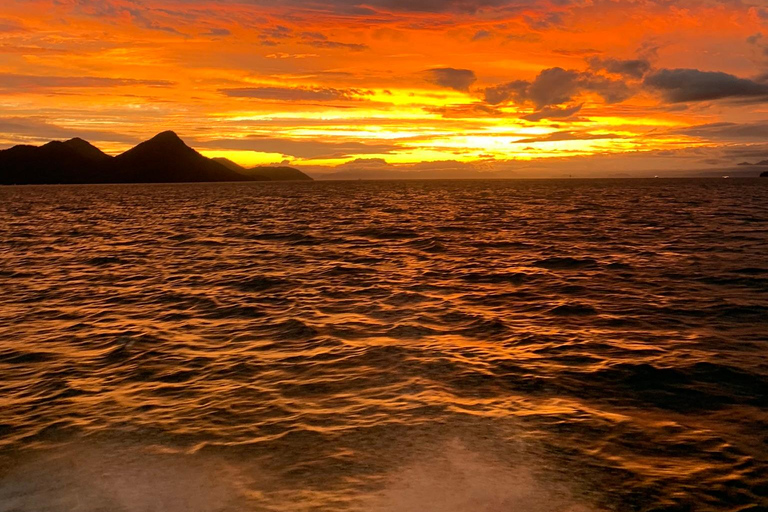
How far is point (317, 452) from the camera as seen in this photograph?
8766 mm

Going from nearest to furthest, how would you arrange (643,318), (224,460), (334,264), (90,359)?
1. (224,460)
2. (90,359)
3. (643,318)
4. (334,264)

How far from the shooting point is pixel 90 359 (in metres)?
13.6

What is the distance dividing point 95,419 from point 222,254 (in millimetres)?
23028

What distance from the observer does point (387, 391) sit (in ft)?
37.1

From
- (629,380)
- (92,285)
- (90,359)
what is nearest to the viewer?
(629,380)

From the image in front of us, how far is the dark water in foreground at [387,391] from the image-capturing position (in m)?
7.84

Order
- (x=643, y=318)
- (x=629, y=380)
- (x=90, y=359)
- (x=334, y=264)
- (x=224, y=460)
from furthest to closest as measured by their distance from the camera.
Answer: (x=334, y=264) → (x=643, y=318) → (x=90, y=359) → (x=629, y=380) → (x=224, y=460)

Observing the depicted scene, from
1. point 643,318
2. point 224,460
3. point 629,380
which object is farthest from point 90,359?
point 643,318

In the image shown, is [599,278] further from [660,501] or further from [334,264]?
[660,501]

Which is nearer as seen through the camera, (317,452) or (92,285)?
(317,452)

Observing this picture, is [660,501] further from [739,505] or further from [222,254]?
[222,254]

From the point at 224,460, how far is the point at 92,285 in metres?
17.5

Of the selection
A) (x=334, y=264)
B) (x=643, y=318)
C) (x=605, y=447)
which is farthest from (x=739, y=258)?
(x=605, y=447)

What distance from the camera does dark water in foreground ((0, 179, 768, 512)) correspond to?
25.7 ft
